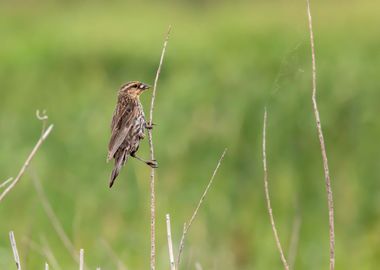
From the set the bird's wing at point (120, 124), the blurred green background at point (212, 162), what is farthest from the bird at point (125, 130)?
the blurred green background at point (212, 162)

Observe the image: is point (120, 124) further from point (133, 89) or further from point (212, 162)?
point (212, 162)

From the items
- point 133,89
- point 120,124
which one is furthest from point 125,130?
point 133,89

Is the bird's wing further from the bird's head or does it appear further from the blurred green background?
the blurred green background

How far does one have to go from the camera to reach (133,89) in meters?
3.96

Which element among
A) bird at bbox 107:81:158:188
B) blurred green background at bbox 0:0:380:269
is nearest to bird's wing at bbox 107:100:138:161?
bird at bbox 107:81:158:188

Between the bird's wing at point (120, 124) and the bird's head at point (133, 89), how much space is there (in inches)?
2.4

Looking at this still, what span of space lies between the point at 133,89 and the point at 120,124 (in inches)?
9.5

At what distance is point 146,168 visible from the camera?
8141mm

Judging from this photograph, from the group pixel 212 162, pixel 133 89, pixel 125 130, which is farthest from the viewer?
pixel 212 162

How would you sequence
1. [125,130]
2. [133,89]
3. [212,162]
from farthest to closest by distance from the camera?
[212,162] → [133,89] → [125,130]

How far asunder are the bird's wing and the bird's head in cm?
6

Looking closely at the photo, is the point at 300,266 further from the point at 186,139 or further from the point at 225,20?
the point at 225,20

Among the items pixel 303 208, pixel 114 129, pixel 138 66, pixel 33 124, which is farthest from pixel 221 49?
pixel 114 129

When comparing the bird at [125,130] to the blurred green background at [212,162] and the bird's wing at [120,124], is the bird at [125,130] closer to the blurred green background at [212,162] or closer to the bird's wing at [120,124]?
the bird's wing at [120,124]
